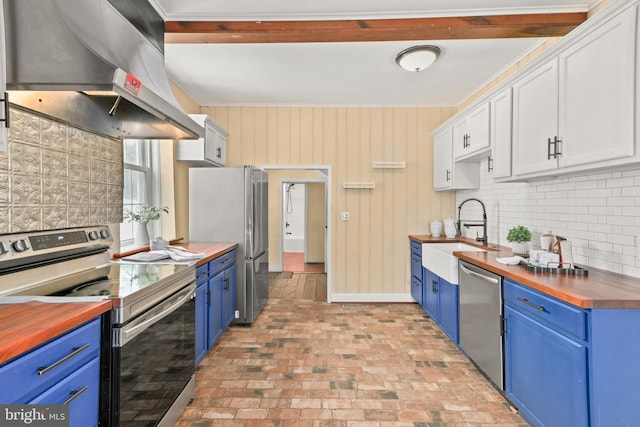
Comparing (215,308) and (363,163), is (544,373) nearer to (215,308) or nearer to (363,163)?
(215,308)

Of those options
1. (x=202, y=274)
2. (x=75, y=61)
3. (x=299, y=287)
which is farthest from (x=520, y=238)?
(x=299, y=287)

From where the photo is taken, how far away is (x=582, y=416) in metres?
1.51

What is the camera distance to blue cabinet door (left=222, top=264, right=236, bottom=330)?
127 inches

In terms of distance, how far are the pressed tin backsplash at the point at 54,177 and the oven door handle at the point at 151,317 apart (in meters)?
0.74

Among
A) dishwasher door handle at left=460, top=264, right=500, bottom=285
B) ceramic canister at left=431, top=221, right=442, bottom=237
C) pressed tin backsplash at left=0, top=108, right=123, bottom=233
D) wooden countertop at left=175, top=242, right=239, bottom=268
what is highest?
pressed tin backsplash at left=0, top=108, right=123, bottom=233

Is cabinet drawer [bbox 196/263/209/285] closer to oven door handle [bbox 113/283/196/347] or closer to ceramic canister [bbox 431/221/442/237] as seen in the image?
oven door handle [bbox 113/283/196/347]

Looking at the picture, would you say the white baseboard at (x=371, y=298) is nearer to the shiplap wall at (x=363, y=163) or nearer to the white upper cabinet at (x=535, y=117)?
the shiplap wall at (x=363, y=163)

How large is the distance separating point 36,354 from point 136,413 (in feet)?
2.22

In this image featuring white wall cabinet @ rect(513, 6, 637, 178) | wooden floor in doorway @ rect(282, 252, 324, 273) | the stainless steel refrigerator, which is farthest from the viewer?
wooden floor in doorway @ rect(282, 252, 324, 273)

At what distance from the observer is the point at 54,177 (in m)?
1.81

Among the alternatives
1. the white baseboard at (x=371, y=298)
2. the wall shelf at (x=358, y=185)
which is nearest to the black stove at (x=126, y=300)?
the white baseboard at (x=371, y=298)

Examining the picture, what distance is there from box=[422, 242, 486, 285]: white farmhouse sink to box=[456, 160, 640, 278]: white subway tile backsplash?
61 cm

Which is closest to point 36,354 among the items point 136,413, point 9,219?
point 136,413

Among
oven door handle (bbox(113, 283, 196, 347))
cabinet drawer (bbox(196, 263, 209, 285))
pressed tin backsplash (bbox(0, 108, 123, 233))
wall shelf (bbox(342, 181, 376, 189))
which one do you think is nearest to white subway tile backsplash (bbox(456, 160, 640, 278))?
wall shelf (bbox(342, 181, 376, 189))
